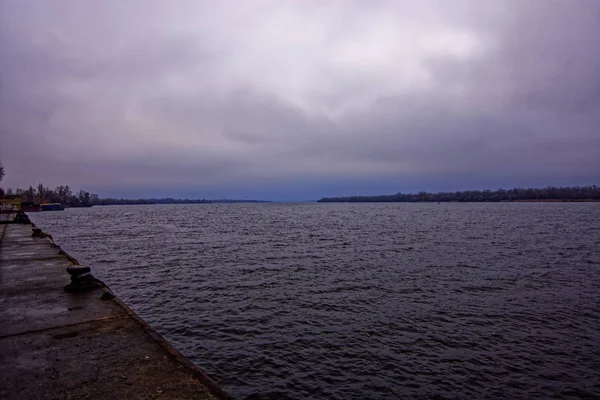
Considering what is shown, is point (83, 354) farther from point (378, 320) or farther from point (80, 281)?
point (378, 320)

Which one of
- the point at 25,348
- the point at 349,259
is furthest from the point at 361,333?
the point at 349,259

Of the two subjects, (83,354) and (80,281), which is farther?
(80,281)

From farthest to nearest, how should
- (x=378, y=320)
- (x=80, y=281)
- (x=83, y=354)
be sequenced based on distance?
(x=378, y=320) < (x=80, y=281) < (x=83, y=354)

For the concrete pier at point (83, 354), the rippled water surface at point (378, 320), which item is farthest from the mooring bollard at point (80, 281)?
the rippled water surface at point (378, 320)

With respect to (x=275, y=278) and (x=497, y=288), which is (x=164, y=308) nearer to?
(x=275, y=278)

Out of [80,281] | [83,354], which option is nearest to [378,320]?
[83,354]

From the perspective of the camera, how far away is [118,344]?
6914 mm

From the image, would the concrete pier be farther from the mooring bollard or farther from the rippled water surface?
the rippled water surface

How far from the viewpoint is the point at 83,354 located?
20.9 feet

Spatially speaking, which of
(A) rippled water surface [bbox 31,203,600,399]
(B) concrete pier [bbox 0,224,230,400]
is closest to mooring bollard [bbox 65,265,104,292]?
(B) concrete pier [bbox 0,224,230,400]

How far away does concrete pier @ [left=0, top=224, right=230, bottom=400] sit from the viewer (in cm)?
516

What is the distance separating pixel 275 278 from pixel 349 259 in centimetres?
764

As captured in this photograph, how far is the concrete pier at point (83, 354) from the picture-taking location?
16.9 ft

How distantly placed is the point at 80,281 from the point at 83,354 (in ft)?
18.8
